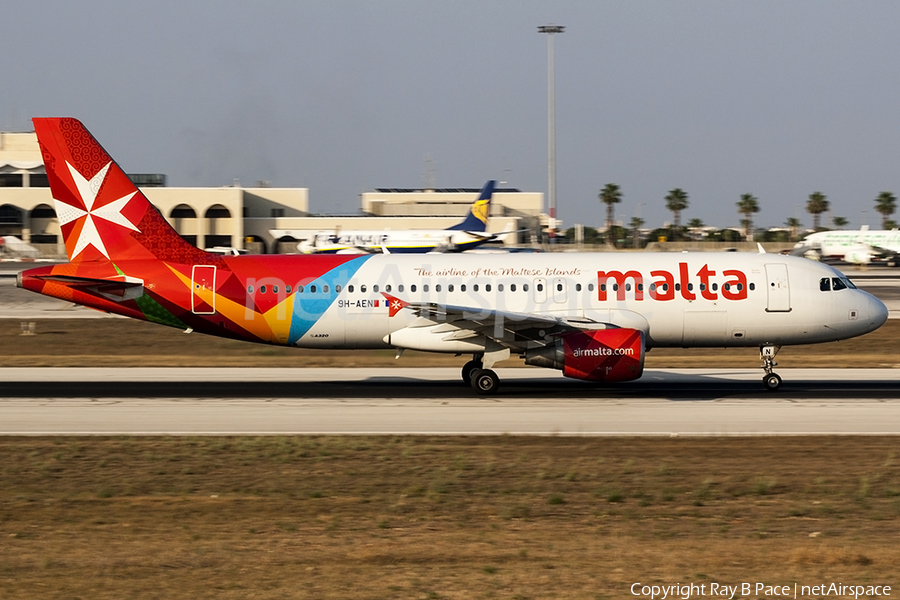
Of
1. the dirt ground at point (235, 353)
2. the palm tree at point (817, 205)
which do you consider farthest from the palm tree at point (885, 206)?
the dirt ground at point (235, 353)

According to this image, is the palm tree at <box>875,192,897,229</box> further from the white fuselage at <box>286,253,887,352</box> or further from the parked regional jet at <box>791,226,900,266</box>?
the white fuselage at <box>286,253,887,352</box>

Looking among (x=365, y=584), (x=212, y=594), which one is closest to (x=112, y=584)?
(x=212, y=594)

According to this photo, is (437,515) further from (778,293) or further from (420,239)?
(420,239)

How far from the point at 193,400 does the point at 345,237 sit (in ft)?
248

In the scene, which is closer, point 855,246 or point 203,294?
point 203,294

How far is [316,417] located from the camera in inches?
862

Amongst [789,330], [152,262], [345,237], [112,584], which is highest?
[345,237]

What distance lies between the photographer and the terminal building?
379 feet

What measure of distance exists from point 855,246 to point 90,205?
9124 cm

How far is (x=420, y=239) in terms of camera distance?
96.7 metres

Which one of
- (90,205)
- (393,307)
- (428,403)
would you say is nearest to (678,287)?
(428,403)

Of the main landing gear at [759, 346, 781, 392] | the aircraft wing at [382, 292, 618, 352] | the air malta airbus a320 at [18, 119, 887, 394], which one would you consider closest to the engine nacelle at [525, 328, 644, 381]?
the aircraft wing at [382, 292, 618, 352]

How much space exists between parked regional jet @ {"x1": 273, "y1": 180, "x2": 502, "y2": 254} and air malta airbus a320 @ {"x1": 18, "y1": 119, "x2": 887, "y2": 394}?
59581 mm

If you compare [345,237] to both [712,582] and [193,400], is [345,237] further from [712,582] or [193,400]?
[712,582]
